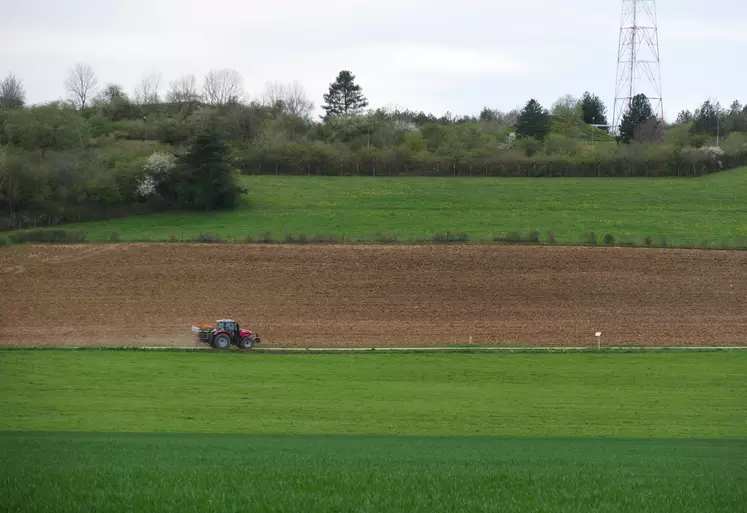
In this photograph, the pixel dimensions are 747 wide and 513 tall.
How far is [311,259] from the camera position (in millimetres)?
60250

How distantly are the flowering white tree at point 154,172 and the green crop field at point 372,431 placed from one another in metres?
41.5

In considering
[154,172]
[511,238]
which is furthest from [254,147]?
[511,238]

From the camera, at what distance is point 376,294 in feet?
179

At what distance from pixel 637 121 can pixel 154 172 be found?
67.2 metres

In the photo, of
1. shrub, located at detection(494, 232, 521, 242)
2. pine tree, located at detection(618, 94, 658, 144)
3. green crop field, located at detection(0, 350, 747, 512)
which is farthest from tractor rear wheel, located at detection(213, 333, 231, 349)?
pine tree, located at detection(618, 94, 658, 144)

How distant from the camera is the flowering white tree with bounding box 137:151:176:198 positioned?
8069 cm

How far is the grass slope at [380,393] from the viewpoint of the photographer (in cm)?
2633

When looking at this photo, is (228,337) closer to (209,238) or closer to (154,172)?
(209,238)

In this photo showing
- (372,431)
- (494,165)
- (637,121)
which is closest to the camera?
(372,431)

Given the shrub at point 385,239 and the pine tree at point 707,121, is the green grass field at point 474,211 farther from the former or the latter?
the pine tree at point 707,121

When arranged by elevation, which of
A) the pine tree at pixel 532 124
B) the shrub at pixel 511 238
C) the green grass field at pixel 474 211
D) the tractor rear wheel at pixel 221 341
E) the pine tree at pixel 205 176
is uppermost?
the pine tree at pixel 532 124

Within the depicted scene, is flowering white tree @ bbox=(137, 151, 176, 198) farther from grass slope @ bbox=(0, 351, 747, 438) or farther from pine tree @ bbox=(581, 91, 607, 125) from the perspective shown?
pine tree @ bbox=(581, 91, 607, 125)

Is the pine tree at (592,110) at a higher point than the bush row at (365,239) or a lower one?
higher

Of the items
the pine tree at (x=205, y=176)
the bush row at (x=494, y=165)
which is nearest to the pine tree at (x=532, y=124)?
the bush row at (x=494, y=165)
